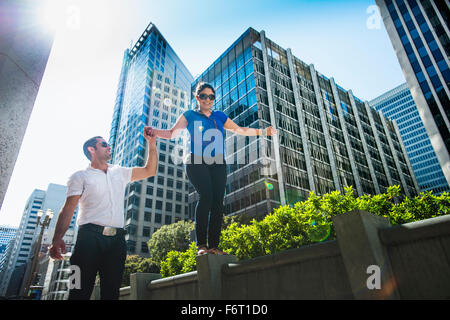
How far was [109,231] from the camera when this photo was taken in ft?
9.21

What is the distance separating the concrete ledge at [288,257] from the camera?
9.84 feet

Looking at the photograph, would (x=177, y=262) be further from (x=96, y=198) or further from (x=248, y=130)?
(x=96, y=198)

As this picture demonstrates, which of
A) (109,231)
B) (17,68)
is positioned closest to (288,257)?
(109,231)

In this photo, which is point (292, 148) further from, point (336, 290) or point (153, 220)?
point (336, 290)

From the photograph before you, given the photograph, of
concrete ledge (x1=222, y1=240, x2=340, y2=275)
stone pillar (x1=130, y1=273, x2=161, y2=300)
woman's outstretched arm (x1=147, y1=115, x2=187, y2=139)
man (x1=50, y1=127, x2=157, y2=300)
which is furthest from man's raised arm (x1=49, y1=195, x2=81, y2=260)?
stone pillar (x1=130, y1=273, x2=161, y2=300)

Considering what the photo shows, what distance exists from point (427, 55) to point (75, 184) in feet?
163

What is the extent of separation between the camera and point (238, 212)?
43.7 metres

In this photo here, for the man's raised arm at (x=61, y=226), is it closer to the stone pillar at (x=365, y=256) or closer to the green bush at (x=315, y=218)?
the stone pillar at (x=365, y=256)

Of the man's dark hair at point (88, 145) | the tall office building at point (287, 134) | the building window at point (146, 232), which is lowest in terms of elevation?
the man's dark hair at point (88, 145)

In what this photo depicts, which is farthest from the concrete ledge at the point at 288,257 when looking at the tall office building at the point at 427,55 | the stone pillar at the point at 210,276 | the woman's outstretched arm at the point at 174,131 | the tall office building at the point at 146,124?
the tall office building at the point at 146,124

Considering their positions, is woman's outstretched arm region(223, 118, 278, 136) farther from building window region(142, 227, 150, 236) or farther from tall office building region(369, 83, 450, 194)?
tall office building region(369, 83, 450, 194)

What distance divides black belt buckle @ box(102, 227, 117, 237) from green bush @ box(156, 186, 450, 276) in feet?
55.9

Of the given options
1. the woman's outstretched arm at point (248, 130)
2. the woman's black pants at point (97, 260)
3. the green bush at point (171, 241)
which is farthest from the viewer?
the green bush at point (171, 241)

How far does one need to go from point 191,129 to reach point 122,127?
89.3 metres
